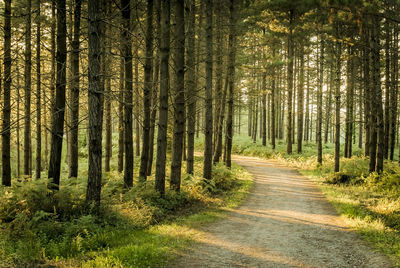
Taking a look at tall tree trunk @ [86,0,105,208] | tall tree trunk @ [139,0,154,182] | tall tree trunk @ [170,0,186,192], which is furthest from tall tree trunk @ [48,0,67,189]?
tall tree trunk @ [170,0,186,192]

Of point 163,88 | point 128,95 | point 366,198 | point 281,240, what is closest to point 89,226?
point 281,240

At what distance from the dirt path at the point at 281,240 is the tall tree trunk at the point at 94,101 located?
9.56ft

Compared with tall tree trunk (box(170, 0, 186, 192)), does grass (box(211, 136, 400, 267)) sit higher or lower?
lower

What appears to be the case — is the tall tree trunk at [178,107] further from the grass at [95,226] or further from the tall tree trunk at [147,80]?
the tall tree trunk at [147,80]

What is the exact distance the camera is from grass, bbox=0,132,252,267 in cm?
530

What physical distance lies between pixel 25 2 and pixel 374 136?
17285 millimetres

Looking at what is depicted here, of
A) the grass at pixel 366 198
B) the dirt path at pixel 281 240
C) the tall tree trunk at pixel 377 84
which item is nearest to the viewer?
the dirt path at pixel 281 240

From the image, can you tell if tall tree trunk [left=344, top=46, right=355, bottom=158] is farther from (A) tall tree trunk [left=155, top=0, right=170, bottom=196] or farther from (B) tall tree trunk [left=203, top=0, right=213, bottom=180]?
(A) tall tree trunk [left=155, top=0, right=170, bottom=196]

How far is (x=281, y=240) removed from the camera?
7.23 meters

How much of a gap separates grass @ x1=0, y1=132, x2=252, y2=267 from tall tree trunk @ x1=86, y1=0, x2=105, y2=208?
0.57 meters

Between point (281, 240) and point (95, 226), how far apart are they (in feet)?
14.7

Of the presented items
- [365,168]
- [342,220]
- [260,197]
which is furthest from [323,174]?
[342,220]

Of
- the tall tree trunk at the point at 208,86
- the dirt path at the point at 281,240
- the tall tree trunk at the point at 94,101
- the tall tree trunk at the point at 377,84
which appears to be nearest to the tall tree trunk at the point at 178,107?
the tall tree trunk at the point at 208,86

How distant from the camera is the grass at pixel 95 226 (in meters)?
5.30
